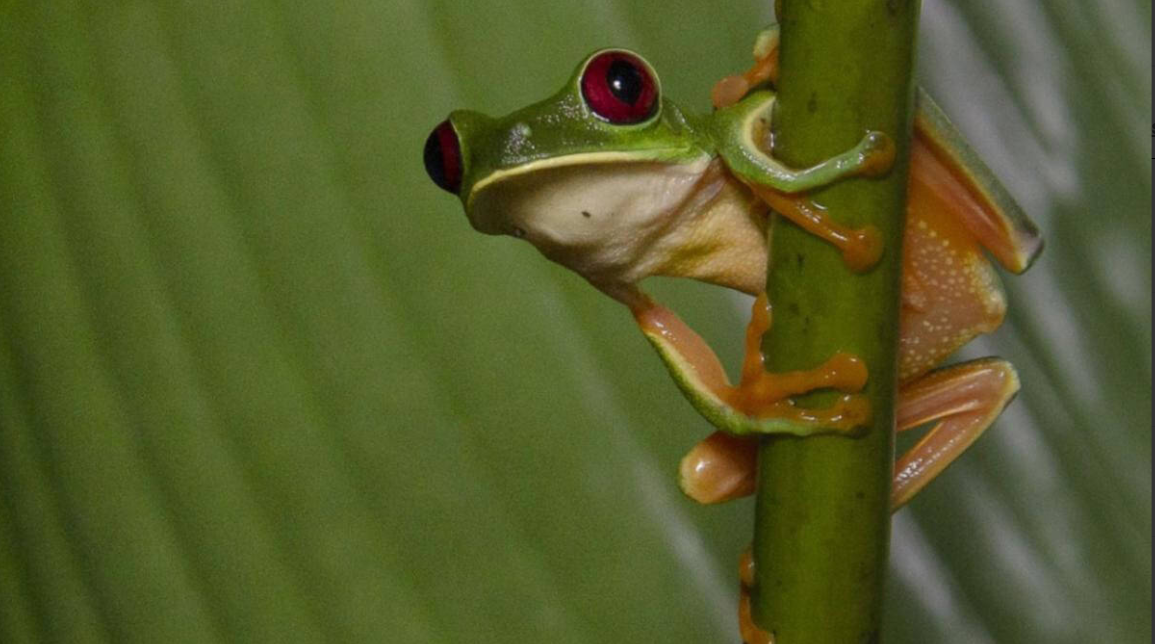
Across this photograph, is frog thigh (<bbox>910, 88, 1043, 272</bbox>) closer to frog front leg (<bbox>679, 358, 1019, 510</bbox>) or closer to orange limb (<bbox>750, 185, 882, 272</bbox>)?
frog front leg (<bbox>679, 358, 1019, 510</bbox>)

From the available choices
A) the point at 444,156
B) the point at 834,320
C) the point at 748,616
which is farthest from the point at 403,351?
the point at 834,320

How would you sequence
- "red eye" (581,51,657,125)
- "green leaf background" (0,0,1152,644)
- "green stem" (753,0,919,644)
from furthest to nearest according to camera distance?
"green leaf background" (0,0,1152,644), "red eye" (581,51,657,125), "green stem" (753,0,919,644)

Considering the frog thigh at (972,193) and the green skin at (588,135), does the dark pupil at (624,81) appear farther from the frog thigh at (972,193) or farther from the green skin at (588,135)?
the frog thigh at (972,193)

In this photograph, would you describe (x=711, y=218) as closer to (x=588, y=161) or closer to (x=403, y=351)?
(x=588, y=161)

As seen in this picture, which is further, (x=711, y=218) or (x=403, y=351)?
(x=403, y=351)

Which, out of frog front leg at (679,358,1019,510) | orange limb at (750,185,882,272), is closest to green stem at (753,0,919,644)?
orange limb at (750,185,882,272)

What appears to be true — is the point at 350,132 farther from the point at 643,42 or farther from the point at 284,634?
the point at 284,634

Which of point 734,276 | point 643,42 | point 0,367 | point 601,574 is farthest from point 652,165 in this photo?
point 0,367
